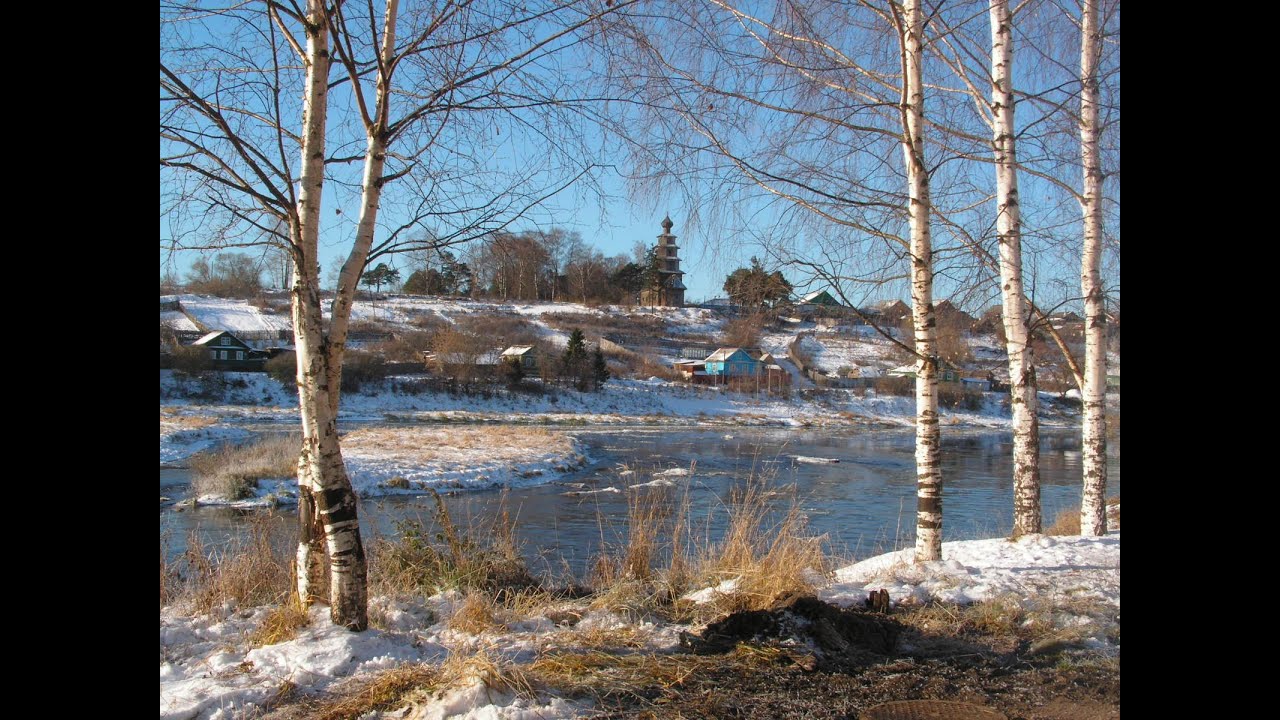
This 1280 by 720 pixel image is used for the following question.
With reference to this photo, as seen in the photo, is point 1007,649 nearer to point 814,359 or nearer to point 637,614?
point 637,614

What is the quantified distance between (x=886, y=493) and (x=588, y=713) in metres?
15.6

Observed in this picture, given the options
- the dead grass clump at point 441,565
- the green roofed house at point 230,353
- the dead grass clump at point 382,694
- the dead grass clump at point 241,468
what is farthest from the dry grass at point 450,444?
the green roofed house at point 230,353

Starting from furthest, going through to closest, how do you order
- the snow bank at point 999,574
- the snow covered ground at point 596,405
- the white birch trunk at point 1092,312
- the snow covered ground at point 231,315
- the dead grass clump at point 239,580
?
the snow covered ground at point 231,315 → the snow covered ground at point 596,405 → the white birch trunk at point 1092,312 → the snow bank at point 999,574 → the dead grass clump at point 239,580

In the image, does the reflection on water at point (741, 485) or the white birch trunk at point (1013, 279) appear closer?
the white birch trunk at point (1013, 279)

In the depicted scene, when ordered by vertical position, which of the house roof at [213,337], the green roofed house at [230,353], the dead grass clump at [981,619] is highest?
the house roof at [213,337]

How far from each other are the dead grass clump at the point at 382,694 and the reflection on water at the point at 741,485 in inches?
92.0

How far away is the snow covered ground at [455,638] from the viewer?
10.9 feet

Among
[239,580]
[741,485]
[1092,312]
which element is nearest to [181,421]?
[741,485]

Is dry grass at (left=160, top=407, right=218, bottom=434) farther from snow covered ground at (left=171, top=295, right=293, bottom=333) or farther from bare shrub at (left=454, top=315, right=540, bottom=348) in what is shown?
bare shrub at (left=454, top=315, right=540, bottom=348)

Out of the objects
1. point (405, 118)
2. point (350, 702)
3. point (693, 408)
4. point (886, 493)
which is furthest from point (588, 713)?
point (693, 408)

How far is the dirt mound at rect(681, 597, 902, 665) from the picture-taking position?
4348 millimetres

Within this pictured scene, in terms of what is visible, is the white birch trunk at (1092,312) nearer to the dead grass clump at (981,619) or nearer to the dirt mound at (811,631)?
the dead grass clump at (981,619)

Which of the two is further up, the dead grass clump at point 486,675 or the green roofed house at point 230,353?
the green roofed house at point 230,353
